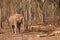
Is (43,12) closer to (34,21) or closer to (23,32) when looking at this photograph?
(34,21)

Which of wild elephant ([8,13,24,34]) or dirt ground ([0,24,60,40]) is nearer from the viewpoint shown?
dirt ground ([0,24,60,40])

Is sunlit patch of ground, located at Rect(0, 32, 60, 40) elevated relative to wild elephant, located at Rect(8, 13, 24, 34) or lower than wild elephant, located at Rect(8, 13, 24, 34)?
lower

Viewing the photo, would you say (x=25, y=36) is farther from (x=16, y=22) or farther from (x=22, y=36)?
(x=16, y=22)

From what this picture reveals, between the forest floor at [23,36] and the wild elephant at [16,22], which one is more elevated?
the wild elephant at [16,22]

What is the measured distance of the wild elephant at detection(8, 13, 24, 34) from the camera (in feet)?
12.7

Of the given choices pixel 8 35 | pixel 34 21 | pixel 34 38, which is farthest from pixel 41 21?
pixel 8 35

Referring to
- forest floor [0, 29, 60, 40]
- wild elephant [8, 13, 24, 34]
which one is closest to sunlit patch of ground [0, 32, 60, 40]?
forest floor [0, 29, 60, 40]

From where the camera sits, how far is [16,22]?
405 cm

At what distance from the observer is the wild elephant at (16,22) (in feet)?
12.7

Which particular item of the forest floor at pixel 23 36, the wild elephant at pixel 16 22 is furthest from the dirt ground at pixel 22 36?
the wild elephant at pixel 16 22

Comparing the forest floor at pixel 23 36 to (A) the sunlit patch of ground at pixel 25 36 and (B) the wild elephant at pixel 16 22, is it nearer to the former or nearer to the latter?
(A) the sunlit patch of ground at pixel 25 36

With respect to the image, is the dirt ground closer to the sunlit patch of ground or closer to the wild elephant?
the sunlit patch of ground

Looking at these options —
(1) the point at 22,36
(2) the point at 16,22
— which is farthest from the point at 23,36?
(2) the point at 16,22

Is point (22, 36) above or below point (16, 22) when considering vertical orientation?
below
